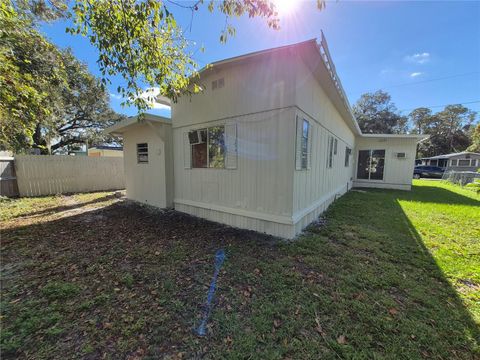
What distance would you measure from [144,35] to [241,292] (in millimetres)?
4079

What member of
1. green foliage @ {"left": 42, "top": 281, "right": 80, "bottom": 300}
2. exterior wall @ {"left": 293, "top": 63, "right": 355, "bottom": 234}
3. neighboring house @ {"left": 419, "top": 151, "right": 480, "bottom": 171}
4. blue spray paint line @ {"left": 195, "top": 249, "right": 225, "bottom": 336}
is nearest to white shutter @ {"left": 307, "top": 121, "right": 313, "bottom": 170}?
exterior wall @ {"left": 293, "top": 63, "right": 355, "bottom": 234}

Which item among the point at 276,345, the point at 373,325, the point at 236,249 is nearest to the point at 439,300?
the point at 373,325

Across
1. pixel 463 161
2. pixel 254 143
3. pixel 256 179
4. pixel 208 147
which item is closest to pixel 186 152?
pixel 208 147

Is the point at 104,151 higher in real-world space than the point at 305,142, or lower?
higher

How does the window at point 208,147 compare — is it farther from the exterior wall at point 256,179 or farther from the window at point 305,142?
the window at point 305,142

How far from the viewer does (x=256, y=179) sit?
14.6ft

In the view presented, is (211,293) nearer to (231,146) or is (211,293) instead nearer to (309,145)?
(231,146)

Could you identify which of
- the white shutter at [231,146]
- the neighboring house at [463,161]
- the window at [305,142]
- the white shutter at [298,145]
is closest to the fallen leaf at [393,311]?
the white shutter at [298,145]

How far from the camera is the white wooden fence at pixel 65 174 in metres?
8.55

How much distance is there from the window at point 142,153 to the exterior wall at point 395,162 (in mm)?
12911

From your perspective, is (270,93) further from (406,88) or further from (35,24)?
(406,88)

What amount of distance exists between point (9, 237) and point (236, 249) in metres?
4.95

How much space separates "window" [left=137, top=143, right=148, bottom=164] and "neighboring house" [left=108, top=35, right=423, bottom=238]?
0.12 feet

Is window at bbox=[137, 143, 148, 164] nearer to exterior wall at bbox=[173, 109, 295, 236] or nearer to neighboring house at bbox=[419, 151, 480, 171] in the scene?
exterior wall at bbox=[173, 109, 295, 236]
